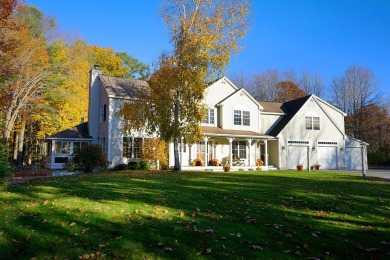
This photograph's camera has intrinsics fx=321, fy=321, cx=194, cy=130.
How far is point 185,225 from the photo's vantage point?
7.01 metres

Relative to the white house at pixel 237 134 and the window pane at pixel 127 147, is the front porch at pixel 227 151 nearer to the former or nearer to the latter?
the white house at pixel 237 134

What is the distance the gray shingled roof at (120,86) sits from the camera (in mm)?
25566

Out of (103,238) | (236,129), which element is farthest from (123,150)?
(103,238)

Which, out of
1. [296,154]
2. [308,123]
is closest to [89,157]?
[296,154]

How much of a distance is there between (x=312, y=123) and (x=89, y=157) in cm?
2176

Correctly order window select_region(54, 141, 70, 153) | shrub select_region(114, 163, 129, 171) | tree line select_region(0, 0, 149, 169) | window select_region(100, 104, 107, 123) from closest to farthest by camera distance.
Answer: shrub select_region(114, 163, 129, 171)
window select_region(54, 141, 70, 153)
window select_region(100, 104, 107, 123)
tree line select_region(0, 0, 149, 169)

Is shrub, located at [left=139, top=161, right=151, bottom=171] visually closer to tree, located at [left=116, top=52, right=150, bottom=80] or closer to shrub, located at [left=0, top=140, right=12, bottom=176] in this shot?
shrub, located at [left=0, top=140, right=12, bottom=176]

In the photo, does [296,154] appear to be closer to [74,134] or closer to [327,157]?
[327,157]

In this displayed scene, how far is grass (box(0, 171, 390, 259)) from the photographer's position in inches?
223

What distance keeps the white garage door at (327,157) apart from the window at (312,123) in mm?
2086

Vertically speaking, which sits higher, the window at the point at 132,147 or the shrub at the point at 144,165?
the window at the point at 132,147

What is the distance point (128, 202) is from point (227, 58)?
550 inches

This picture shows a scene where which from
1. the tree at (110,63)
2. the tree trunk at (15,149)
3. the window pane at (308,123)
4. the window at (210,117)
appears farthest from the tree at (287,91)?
the tree trunk at (15,149)

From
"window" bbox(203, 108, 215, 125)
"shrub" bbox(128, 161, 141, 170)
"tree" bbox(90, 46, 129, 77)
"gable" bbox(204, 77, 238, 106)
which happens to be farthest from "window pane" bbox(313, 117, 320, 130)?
"tree" bbox(90, 46, 129, 77)
